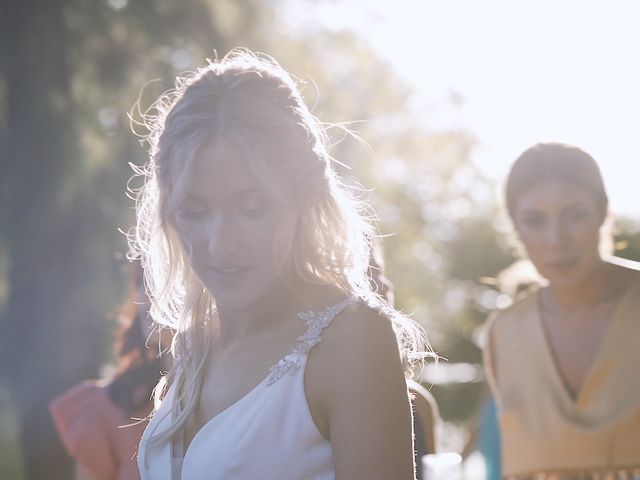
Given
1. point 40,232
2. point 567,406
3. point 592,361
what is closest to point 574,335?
point 592,361

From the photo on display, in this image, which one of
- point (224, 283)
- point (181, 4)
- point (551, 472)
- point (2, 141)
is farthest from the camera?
point (181, 4)

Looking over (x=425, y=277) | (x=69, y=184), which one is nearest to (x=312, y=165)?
(x=69, y=184)

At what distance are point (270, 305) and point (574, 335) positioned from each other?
80.3 inches

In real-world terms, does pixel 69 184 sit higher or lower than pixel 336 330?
higher

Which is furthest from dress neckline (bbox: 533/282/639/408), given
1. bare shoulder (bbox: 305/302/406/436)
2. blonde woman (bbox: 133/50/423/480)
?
bare shoulder (bbox: 305/302/406/436)

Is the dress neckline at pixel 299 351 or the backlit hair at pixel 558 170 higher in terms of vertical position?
the backlit hair at pixel 558 170

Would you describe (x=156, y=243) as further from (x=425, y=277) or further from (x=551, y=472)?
(x=425, y=277)

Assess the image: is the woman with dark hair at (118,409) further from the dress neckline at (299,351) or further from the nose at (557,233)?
the dress neckline at (299,351)

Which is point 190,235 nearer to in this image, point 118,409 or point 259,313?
point 259,313

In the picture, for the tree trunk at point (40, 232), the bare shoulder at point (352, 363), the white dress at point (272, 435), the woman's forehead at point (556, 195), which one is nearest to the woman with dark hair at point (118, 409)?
the woman's forehead at point (556, 195)

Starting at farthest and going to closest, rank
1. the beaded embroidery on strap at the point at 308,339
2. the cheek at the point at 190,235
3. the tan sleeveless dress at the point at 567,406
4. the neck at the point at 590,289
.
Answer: the neck at the point at 590,289 → the tan sleeveless dress at the point at 567,406 → the cheek at the point at 190,235 → the beaded embroidery on strap at the point at 308,339

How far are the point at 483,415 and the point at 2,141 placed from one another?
443 centimetres

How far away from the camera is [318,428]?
208 cm

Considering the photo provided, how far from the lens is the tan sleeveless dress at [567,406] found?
386cm
